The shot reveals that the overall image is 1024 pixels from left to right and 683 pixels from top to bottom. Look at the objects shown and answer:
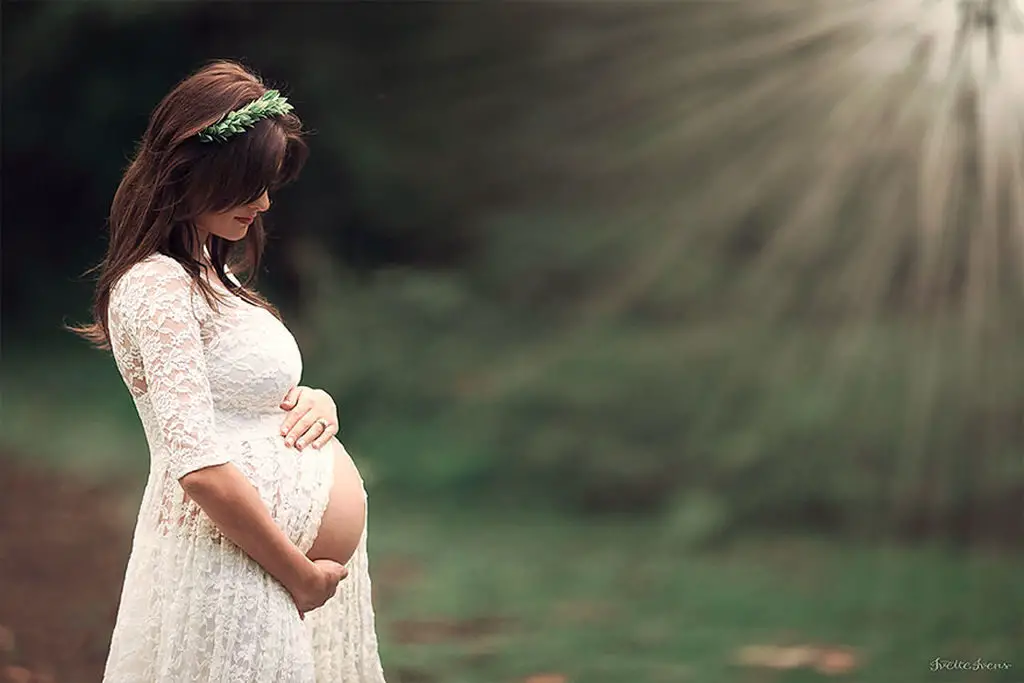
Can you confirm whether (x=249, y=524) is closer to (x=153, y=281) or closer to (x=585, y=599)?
(x=153, y=281)

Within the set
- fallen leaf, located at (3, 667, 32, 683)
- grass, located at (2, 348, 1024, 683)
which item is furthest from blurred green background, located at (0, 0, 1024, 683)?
fallen leaf, located at (3, 667, 32, 683)

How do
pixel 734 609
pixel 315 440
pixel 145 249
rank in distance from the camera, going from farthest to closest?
pixel 734 609, pixel 315 440, pixel 145 249

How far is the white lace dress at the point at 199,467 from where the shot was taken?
5.64 feet

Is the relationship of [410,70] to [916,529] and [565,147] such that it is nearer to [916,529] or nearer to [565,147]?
[565,147]

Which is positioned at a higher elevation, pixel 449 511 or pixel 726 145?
pixel 726 145

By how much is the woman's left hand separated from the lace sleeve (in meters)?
0.22

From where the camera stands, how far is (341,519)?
1.94 metres

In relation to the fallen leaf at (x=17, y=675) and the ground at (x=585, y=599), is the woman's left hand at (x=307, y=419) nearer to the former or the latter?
the ground at (x=585, y=599)

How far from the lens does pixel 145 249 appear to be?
1.79m

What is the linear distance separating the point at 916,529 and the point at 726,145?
1.25 m

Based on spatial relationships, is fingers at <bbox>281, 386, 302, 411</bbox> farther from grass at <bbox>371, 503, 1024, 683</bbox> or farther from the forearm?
grass at <bbox>371, 503, 1024, 683</bbox>

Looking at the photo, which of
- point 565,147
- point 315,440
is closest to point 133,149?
point 565,147

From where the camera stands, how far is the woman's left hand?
195cm

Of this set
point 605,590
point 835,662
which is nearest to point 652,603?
point 605,590
